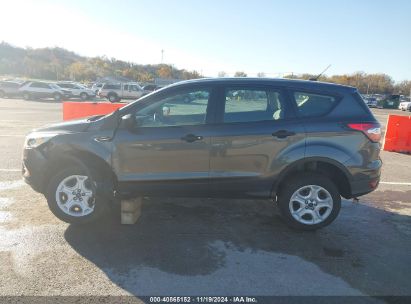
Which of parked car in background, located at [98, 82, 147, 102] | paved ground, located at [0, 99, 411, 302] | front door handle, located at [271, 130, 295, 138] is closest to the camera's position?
paved ground, located at [0, 99, 411, 302]

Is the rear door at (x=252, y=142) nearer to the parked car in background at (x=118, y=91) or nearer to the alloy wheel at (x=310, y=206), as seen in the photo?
the alloy wheel at (x=310, y=206)

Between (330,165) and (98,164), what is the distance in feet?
9.37

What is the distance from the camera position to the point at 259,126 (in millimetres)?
4223

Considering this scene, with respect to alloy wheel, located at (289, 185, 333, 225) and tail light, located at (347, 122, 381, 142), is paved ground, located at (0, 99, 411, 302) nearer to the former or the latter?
alloy wheel, located at (289, 185, 333, 225)

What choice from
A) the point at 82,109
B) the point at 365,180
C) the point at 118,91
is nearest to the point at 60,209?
the point at 365,180

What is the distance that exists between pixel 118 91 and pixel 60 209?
32188mm

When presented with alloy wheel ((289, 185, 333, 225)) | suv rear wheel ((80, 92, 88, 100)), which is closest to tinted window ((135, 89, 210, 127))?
alloy wheel ((289, 185, 333, 225))

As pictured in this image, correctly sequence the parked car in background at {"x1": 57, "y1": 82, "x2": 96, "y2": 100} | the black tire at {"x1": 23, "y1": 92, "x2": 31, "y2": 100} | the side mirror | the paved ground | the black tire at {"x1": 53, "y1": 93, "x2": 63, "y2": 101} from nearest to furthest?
the paved ground, the side mirror, the black tire at {"x1": 23, "y1": 92, "x2": 31, "y2": 100}, the black tire at {"x1": 53, "y1": 93, "x2": 63, "y2": 101}, the parked car in background at {"x1": 57, "y1": 82, "x2": 96, "y2": 100}

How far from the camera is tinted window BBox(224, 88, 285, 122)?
4.26 metres

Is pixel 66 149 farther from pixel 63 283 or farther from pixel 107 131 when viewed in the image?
pixel 63 283

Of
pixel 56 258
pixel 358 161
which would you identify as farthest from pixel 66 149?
pixel 358 161

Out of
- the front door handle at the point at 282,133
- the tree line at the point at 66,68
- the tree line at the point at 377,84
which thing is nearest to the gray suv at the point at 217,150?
the front door handle at the point at 282,133

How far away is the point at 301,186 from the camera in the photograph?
4352 mm

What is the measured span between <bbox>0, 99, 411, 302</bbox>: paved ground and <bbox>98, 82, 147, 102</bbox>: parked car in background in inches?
1204
